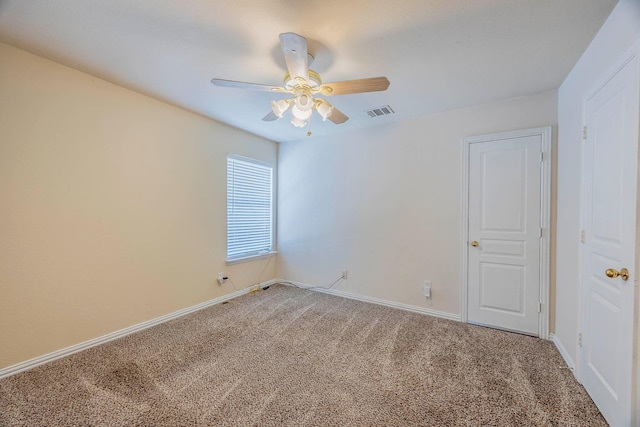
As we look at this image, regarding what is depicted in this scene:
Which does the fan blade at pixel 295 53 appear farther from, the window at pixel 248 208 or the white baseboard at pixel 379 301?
the white baseboard at pixel 379 301

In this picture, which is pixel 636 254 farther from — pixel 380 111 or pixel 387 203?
pixel 380 111

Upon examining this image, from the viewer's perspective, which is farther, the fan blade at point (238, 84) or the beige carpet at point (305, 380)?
the fan blade at point (238, 84)

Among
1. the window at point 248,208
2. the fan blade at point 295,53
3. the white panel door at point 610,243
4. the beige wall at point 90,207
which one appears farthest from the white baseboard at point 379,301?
the fan blade at point 295,53

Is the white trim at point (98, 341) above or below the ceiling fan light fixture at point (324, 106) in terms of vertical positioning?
below

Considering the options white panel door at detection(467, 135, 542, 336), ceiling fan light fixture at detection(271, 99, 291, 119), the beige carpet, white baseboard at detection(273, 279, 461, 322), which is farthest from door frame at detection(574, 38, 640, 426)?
ceiling fan light fixture at detection(271, 99, 291, 119)

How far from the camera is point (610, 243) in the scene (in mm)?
1547

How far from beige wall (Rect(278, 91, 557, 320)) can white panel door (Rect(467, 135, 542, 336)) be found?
0.17 metres

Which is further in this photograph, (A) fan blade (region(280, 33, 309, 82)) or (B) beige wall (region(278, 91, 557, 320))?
(B) beige wall (region(278, 91, 557, 320))

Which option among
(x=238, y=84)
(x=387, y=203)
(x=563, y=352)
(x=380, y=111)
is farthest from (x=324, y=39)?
(x=563, y=352)

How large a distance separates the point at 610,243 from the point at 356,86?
186cm

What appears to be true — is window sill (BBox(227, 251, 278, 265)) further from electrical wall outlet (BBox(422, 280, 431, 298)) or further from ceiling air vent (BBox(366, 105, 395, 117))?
ceiling air vent (BBox(366, 105, 395, 117))

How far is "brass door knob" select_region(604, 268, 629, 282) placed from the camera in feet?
4.55

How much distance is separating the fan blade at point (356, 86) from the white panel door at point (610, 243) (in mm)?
1310

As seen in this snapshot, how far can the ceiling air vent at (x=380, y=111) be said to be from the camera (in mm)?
2935
